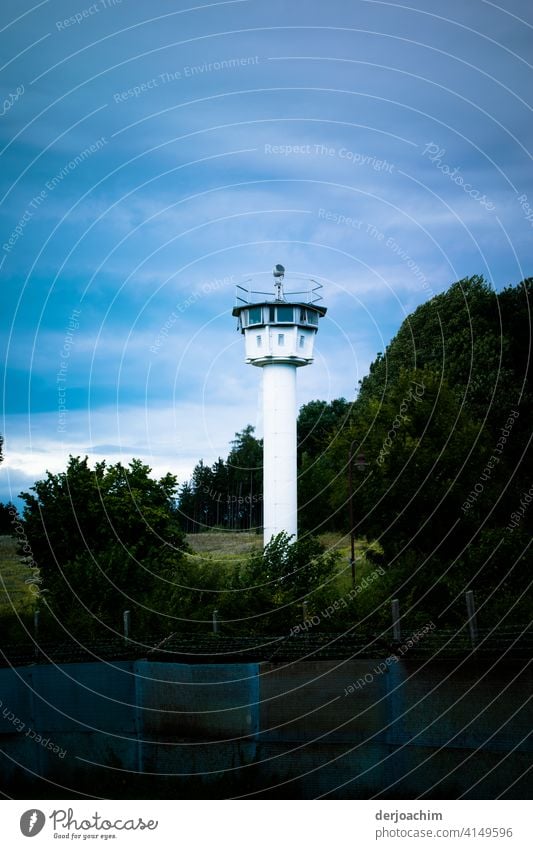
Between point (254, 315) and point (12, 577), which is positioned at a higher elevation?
point (254, 315)

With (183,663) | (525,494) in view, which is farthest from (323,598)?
(525,494)

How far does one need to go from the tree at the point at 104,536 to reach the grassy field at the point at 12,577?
4.81 ft

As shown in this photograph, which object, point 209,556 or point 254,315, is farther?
point 209,556

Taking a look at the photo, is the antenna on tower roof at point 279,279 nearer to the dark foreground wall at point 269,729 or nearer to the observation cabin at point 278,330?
the observation cabin at point 278,330

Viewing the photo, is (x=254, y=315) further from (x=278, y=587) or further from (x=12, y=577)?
(x=12, y=577)

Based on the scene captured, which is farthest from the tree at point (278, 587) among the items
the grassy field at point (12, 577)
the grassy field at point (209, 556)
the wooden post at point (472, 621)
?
the grassy field at point (12, 577)

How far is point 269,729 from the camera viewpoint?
20.0 metres

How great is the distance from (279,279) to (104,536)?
1174 centimetres

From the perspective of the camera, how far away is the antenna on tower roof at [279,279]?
125ft

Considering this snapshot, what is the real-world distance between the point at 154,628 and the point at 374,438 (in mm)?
17650

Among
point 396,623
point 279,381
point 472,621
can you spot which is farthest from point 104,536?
point 472,621

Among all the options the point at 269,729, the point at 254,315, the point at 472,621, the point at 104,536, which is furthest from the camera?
the point at 254,315

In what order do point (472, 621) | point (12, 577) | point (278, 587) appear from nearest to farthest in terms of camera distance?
point (472, 621) < point (278, 587) < point (12, 577)
